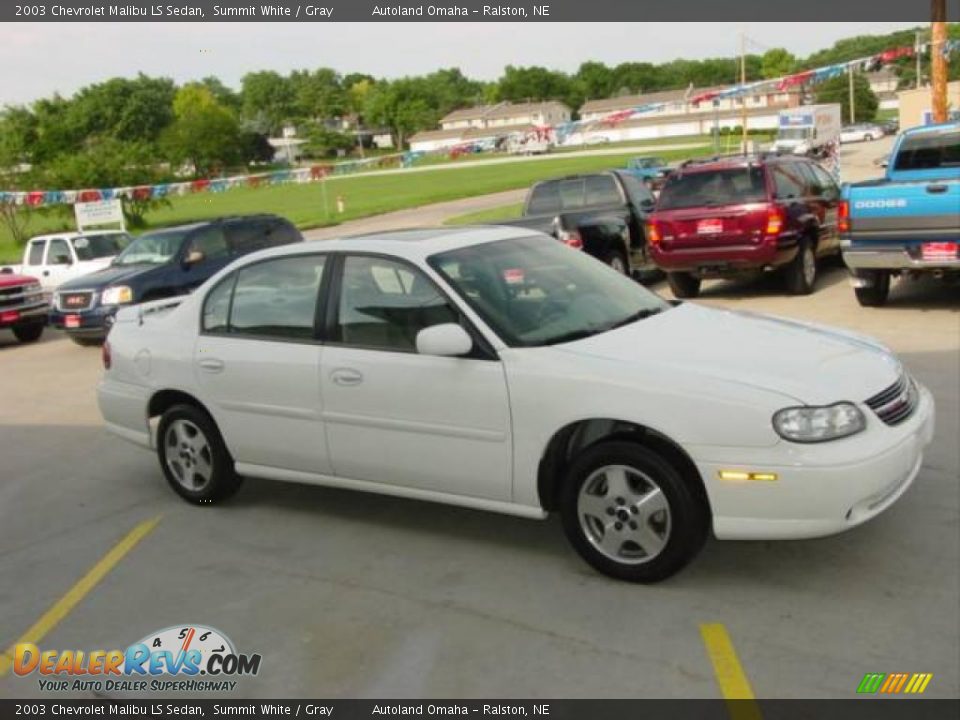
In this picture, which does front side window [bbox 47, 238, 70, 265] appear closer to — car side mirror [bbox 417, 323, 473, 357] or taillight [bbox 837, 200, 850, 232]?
taillight [bbox 837, 200, 850, 232]

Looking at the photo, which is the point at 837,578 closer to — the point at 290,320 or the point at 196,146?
the point at 290,320

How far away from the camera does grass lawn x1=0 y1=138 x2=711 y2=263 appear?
48906mm

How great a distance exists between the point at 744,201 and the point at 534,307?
797cm

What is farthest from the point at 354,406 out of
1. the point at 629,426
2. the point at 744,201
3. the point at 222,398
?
the point at 744,201

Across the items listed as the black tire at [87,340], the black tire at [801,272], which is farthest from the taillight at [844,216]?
the black tire at [87,340]

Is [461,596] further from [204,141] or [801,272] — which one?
[204,141]

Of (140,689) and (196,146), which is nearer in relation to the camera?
(140,689)

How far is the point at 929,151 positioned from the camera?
37.8 ft

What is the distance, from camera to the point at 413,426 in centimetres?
493
